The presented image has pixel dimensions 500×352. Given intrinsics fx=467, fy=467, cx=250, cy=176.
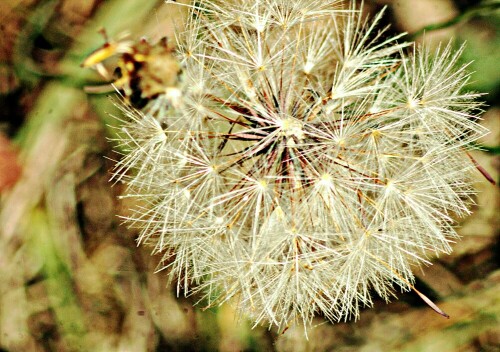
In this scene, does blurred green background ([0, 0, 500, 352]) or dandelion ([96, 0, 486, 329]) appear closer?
dandelion ([96, 0, 486, 329])

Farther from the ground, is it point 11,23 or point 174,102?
point 11,23

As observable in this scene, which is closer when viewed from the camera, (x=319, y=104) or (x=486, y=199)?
(x=319, y=104)

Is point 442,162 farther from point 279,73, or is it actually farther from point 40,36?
point 40,36

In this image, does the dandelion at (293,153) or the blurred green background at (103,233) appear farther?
the blurred green background at (103,233)

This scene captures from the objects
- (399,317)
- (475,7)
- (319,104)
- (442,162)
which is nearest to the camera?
(319,104)

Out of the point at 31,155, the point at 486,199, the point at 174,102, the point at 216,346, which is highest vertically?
the point at 31,155

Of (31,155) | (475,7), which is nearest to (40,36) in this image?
(31,155)

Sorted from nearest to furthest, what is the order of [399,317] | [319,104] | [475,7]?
[319,104]
[475,7]
[399,317]
